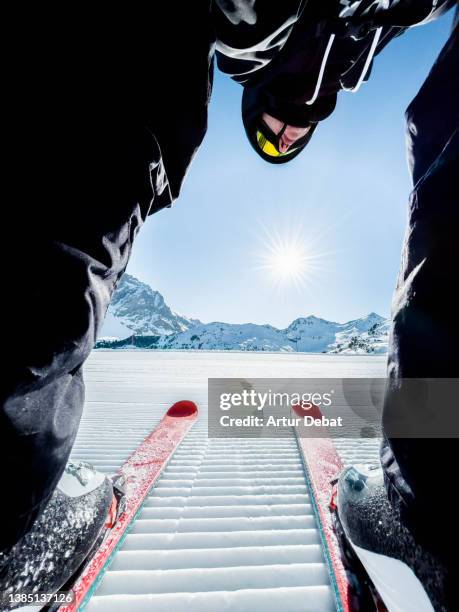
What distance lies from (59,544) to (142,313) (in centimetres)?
17789

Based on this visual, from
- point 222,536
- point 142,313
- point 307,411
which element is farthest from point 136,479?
point 142,313

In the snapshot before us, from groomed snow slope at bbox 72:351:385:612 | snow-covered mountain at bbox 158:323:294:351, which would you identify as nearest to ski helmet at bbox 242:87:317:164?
groomed snow slope at bbox 72:351:385:612

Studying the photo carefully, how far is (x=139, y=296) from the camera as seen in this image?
589 feet

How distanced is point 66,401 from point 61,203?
1.70ft

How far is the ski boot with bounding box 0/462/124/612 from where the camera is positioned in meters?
0.84

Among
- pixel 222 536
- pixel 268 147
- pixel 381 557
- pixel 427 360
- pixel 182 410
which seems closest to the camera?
pixel 427 360

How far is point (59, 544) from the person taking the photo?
990 millimetres

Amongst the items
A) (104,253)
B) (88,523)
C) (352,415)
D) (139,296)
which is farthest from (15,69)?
(139,296)

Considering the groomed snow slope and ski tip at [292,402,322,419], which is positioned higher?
the groomed snow slope

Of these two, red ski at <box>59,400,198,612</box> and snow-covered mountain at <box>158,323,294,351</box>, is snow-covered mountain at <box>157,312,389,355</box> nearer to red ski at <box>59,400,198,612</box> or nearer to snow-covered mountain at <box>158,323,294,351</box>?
snow-covered mountain at <box>158,323,294,351</box>

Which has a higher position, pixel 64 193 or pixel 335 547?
pixel 64 193

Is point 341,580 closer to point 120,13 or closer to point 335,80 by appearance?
point 120,13

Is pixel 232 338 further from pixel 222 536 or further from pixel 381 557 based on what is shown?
pixel 381 557

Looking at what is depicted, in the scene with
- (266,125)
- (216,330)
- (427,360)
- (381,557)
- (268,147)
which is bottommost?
(216,330)
